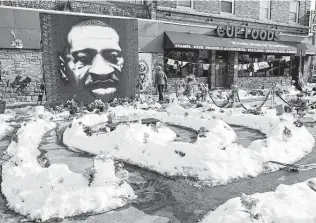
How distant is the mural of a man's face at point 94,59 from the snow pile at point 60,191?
27.5 ft

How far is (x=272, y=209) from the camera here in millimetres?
3281

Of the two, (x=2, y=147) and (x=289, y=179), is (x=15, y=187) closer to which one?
(x=2, y=147)

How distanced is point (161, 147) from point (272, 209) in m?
2.77

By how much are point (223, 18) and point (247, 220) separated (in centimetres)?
1887

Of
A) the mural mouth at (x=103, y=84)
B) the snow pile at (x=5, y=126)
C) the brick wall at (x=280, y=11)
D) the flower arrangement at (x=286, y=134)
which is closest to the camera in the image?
the flower arrangement at (x=286, y=134)

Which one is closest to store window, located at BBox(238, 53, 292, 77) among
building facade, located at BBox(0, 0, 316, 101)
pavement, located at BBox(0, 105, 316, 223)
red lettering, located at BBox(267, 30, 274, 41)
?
building facade, located at BBox(0, 0, 316, 101)

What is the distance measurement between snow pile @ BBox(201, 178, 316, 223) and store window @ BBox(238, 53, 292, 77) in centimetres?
1902

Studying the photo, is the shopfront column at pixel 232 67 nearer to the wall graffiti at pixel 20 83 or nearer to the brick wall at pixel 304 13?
the brick wall at pixel 304 13

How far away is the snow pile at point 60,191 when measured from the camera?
3842 mm

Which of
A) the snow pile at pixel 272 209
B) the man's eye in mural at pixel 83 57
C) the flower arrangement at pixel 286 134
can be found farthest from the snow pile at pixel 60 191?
the man's eye in mural at pixel 83 57

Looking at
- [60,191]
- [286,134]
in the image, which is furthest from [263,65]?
[60,191]

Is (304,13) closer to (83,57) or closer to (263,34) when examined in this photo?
(263,34)

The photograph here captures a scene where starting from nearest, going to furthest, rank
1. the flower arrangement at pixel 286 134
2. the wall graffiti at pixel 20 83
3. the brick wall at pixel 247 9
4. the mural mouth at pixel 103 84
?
1. the flower arrangement at pixel 286 134
2. the mural mouth at pixel 103 84
3. the wall graffiti at pixel 20 83
4. the brick wall at pixel 247 9

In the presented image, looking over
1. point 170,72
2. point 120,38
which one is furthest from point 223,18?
point 120,38
